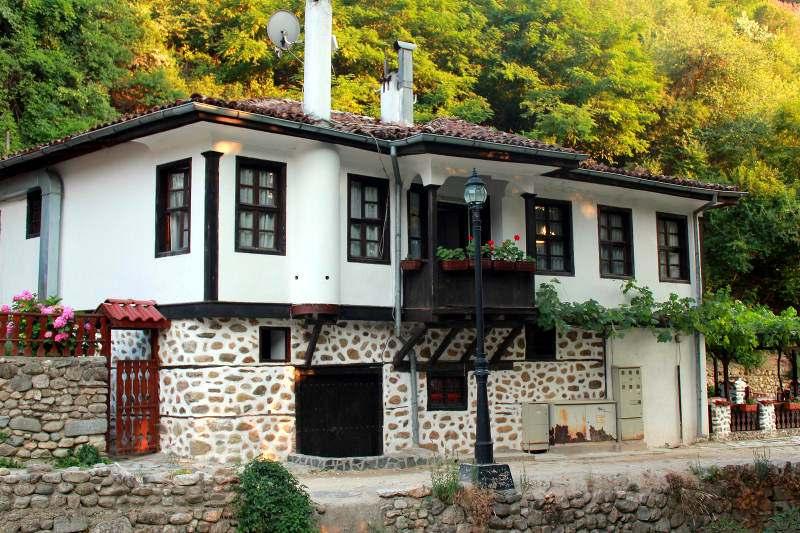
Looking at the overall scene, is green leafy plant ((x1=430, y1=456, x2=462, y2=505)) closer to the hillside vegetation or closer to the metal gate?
the metal gate

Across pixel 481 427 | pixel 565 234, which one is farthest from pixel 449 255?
pixel 565 234

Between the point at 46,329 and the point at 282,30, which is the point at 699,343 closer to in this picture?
the point at 282,30

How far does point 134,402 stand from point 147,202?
3026 millimetres

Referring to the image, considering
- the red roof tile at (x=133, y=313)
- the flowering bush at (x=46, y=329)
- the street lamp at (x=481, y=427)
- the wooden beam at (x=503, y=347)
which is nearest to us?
the street lamp at (x=481, y=427)

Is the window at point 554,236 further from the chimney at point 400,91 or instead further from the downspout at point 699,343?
the downspout at point 699,343

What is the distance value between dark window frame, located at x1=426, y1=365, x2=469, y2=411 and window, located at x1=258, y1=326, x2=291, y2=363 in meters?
2.76

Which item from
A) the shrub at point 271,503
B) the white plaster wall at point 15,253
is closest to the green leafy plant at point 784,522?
the shrub at point 271,503

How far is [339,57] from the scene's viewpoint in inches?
1141

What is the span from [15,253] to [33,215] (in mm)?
831

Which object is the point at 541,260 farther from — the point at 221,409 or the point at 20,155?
A: the point at 20,155

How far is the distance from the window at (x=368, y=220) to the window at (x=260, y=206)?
48.1 inches

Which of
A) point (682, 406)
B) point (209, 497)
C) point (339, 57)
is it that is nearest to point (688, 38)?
point (339, 57)

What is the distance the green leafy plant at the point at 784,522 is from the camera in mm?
13195

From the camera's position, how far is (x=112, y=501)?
403 inches
